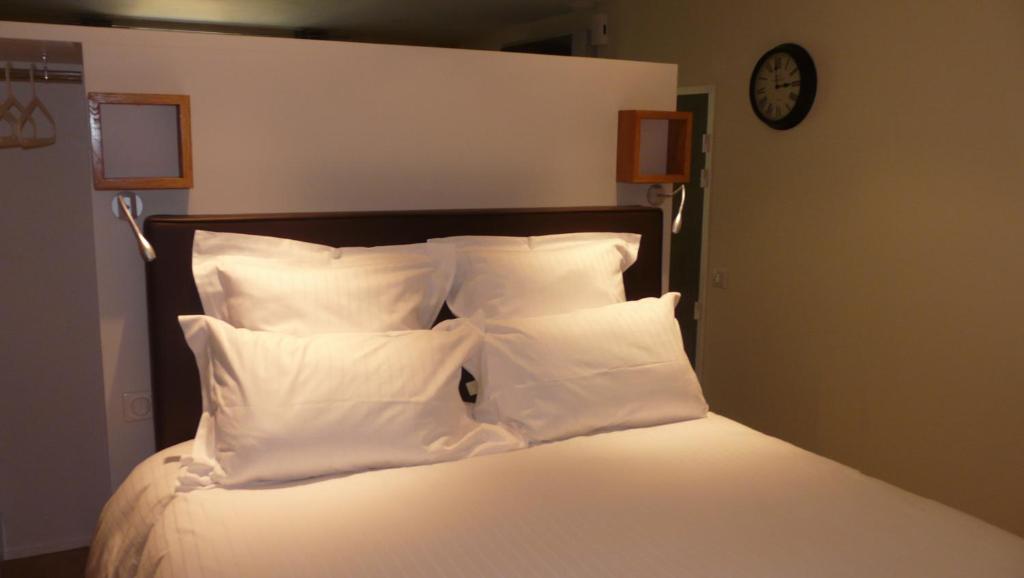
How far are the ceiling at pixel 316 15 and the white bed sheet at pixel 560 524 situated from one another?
12.7 feet

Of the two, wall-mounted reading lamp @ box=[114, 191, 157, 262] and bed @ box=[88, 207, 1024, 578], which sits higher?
wall-mounted reading lamp @ box=[114, 191, 157, 262]

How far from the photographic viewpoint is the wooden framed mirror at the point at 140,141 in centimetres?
216

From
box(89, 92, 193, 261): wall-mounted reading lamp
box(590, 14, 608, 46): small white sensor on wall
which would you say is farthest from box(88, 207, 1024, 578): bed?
box(590, 14, 608, 46): small white sensor on wall

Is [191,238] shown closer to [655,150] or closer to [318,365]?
[318,365]

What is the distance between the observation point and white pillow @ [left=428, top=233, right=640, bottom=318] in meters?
2.49

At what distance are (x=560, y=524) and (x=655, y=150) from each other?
182 cm

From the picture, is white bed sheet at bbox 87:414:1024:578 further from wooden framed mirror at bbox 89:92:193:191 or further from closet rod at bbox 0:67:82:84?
closet rod at bbox 0:67:82:84

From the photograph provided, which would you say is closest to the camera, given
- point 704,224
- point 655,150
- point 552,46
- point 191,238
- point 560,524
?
point 560,524

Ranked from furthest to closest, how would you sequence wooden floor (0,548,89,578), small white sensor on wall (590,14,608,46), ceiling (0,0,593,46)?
ceiling (0,0,593,46) → small white sensor on wall (590,14,608,46) → wooden floor (0,548,89,578)

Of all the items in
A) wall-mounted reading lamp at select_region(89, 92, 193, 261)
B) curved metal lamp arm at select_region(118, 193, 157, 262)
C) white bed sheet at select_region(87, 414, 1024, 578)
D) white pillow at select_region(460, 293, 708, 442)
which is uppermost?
wall-mounted reading lamp at select_region(89, 92, 193, 261)

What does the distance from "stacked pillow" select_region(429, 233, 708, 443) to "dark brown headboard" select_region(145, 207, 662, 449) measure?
0.08m

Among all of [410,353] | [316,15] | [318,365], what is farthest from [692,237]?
[316,15]

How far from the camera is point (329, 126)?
2.49m

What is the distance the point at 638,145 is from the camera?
2900 millimetres
